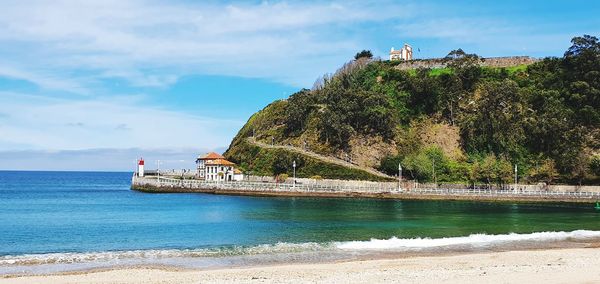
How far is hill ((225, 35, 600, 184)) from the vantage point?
286ft

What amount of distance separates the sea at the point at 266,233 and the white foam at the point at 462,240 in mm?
66

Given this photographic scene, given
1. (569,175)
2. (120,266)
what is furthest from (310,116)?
(120,266)

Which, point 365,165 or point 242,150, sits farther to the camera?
point 242,150

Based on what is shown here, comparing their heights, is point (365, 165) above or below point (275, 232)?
above

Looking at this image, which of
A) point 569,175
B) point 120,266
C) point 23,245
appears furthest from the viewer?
point 569,175

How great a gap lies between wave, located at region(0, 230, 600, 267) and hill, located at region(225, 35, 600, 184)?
47.6m

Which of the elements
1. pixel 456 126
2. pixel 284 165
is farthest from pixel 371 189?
pixel 456 126

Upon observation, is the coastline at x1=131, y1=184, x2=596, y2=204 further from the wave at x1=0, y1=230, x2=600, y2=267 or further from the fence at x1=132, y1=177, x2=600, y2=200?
the wave at x1=0, y1=230, x2=600, y2=267

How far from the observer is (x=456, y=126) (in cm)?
9750

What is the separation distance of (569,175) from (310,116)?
149 feet

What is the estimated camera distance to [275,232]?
138 ft

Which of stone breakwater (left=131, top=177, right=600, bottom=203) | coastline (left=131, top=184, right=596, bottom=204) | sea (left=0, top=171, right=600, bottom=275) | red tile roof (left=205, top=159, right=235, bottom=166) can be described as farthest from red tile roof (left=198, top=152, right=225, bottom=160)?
sea (left=0, top=171, right=600, bottom=275)

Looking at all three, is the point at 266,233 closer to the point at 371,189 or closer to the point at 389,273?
the point at 389,273

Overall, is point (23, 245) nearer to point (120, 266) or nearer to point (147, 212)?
point (120, 266)
